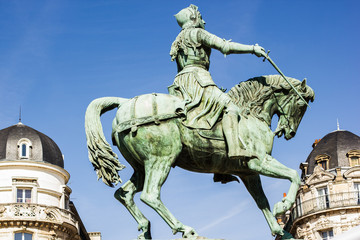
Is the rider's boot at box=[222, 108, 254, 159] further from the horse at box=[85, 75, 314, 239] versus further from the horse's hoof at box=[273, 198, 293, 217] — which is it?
the horse's hoof at box=[273, 198, 293, 217]

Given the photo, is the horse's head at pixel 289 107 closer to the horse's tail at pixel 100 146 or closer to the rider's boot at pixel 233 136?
the rider's boot at pixel 233 136

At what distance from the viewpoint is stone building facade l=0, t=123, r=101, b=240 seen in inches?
2126

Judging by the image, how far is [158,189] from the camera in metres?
13.5

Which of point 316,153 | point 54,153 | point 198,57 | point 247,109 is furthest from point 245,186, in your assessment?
point 316,153

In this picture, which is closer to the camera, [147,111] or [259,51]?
[147,111]

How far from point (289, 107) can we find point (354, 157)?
48.0 metres

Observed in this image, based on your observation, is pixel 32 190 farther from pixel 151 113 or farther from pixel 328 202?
pixel 151 113

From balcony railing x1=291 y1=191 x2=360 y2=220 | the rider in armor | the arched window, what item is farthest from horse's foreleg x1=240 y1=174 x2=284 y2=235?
balcony railing x1=291 y1=191 x2=360 y2=220

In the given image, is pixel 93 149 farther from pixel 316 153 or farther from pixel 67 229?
pixel 316 153

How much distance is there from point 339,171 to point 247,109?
47.9 metres

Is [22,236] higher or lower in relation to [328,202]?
lower

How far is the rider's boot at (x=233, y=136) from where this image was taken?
44.8 ft

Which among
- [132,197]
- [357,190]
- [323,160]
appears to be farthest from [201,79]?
[323,160]

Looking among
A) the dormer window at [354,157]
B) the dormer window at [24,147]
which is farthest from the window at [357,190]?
the dormer window at [24,147]
